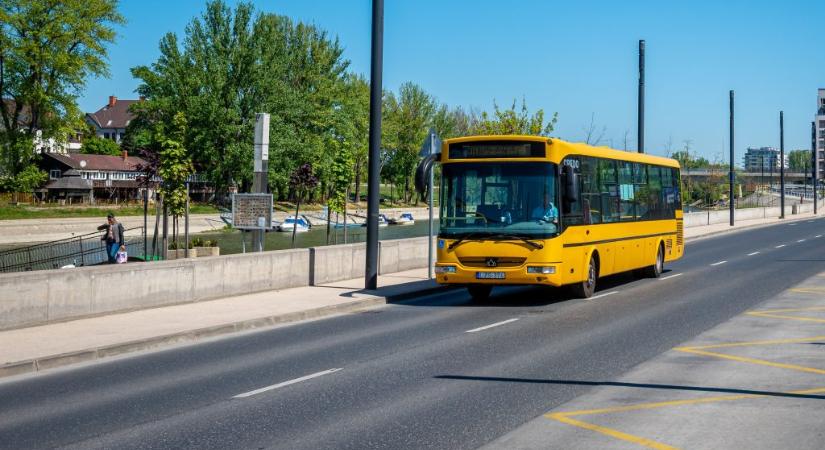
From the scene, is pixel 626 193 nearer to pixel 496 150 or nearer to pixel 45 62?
pixel 496 150

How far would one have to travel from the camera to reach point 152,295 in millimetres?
17016

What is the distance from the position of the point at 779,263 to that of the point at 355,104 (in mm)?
75443

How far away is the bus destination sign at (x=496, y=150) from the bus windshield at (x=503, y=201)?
0.56 ft

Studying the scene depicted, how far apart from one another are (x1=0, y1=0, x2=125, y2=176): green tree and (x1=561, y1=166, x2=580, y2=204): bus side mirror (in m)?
63.0

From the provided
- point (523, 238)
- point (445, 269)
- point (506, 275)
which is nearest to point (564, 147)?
point (523, 238)

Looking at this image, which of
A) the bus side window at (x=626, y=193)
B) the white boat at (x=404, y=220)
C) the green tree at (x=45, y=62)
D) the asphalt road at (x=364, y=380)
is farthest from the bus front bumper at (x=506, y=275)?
the white boat at (x=404, y=220)

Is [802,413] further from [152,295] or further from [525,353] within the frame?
[152,295]

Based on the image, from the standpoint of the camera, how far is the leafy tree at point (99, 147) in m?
138

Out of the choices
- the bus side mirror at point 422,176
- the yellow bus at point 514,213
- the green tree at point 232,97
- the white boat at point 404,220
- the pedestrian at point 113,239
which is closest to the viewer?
the bus side mirror at point 422,176

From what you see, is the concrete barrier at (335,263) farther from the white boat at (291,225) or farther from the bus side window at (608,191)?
the white boat at (291,225)

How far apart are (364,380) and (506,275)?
25.4 ft

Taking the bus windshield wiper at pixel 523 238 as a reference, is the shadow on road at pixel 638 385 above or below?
below

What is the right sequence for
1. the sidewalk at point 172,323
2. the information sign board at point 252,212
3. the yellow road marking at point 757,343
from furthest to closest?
the information sign board at point 252,212 < the yellow road marking at point 757,343 < the sidewalk at point 172,323

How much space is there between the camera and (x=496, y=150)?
18.3m
